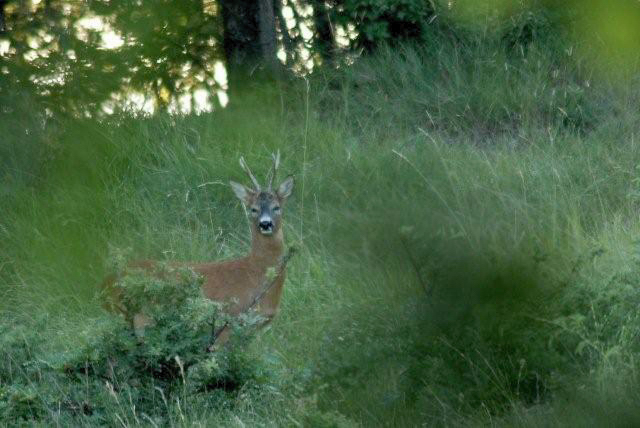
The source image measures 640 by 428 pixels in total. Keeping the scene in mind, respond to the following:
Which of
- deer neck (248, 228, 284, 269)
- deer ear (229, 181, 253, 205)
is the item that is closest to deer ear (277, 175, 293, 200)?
deer ear (229, 181, 253, 205)

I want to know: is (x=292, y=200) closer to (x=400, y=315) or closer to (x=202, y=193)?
(x=202, y=193)

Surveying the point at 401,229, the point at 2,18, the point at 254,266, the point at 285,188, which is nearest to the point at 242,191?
the point at 285,188

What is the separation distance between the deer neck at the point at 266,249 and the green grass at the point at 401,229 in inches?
12.1

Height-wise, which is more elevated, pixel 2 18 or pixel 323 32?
pixel 2 18

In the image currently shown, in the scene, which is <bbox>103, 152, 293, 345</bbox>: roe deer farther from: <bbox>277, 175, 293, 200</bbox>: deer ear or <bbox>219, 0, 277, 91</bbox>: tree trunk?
<bbox>219, 0, 277, 91</bbox>: tree trunk

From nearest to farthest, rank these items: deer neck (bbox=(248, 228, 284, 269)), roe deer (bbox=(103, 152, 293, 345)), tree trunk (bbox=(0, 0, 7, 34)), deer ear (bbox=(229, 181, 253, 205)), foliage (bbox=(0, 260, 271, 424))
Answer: foliage (bbox=(0, 260, 271, 424)) → roe deer (bbox=(103, 152, 293, 345)) → deer neck (bbox=(248, 228, 284, 269)) → deer ear (bbox=(229, 181, 253, 205)) → tree trunk (bbox=(0, 0, 7, 34))

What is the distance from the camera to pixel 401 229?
4.18m

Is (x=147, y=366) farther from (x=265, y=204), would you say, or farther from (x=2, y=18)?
(x=2, y=18)

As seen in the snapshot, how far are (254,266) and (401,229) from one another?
12.6 ft

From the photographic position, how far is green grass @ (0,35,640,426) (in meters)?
4.36

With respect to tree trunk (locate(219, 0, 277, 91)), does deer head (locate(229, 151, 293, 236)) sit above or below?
below

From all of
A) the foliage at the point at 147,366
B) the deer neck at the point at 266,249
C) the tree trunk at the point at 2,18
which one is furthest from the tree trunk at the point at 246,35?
the foliage at the point at 147,366

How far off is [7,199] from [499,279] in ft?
26.8

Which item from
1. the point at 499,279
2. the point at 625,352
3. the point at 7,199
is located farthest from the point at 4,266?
the point at 499,279
